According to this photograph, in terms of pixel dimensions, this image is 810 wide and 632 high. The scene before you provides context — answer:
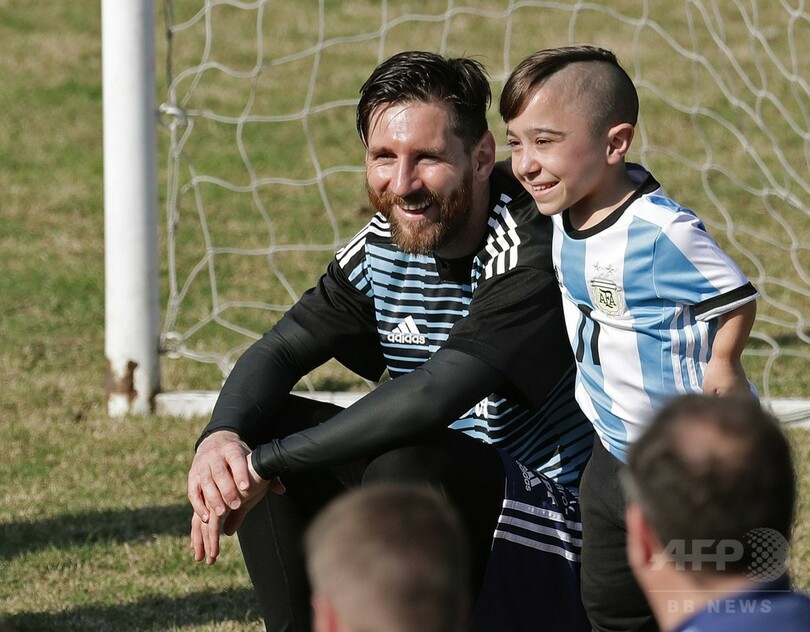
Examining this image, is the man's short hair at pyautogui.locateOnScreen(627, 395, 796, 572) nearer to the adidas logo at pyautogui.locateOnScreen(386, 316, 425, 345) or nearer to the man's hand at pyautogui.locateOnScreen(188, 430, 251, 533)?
the man's hand at pyautogui.locateOnScreen(188, 430, 251, 533)

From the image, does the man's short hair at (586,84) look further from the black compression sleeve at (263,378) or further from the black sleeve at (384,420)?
the black compression sleeve at (263,378)

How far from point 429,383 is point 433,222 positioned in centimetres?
36

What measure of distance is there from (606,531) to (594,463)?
15 centimetres

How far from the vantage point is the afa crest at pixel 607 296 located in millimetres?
2412

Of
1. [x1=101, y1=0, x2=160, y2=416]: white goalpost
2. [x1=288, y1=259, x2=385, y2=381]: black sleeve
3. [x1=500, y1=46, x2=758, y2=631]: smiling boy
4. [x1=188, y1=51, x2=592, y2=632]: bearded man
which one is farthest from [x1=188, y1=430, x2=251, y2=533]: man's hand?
[x1=101, y1=0, x2=160, y2=416]: white goalpost

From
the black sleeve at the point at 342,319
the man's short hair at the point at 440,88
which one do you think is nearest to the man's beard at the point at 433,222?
the man's short hair at the point at 440,88

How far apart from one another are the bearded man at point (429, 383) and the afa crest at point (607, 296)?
0.22 meters

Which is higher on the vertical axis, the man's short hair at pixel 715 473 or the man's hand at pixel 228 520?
the man's short hair at pixel 715 473

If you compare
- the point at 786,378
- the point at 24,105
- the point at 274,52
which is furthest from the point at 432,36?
the point at 786,378

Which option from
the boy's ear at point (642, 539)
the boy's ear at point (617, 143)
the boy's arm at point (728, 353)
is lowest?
the boy's ear at point (642, 539)

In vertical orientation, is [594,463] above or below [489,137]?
below

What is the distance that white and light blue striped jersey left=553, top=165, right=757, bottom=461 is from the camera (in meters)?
2.30

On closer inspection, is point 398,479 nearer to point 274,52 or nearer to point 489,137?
point 489,137

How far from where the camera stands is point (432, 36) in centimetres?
831
